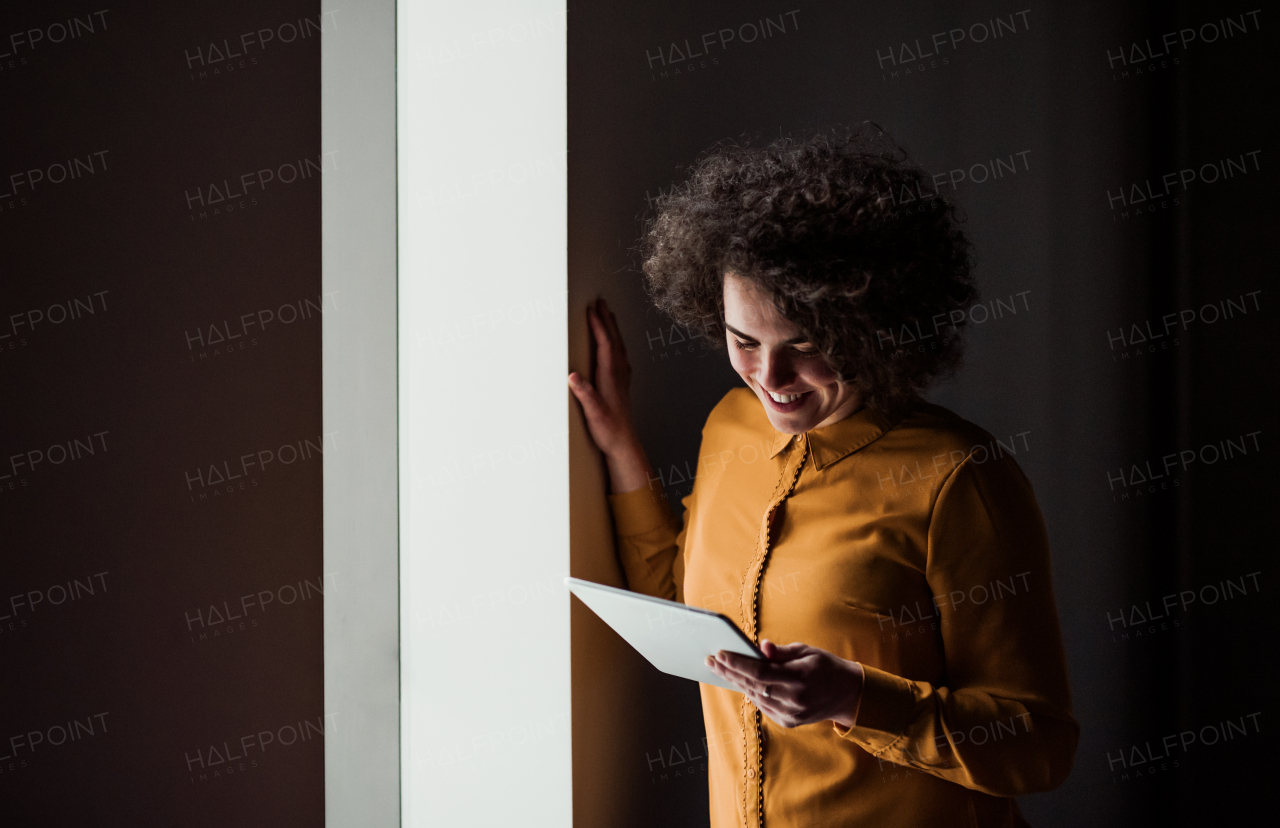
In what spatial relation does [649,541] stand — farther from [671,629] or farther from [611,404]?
[671,629]

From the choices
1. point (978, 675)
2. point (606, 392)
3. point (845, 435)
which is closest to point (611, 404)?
point (606, 392)

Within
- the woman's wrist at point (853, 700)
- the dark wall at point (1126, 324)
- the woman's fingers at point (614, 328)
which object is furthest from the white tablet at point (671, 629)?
the dark wall at point (1126, 324)

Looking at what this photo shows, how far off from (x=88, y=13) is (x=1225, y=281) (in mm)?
2319

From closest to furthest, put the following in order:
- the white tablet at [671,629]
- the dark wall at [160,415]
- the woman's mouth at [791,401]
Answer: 1. the white tablet at [671,629]
2. the woman's mouth at [791,401]
3. the dark wall at [160,415]

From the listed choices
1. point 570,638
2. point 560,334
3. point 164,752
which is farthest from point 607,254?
point 164,752

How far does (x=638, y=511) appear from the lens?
129 centimetres

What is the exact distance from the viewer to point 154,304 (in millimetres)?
1403

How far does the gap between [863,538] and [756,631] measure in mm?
186

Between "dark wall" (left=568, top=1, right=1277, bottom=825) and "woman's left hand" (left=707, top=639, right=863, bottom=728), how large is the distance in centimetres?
104

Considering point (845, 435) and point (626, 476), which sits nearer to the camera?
point (845, 435)

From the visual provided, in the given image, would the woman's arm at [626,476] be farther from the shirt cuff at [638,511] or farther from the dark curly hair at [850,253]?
the dark curly hair at [850,253]

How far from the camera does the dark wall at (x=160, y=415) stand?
1.33 meters

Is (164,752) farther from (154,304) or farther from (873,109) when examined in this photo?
(873,109)

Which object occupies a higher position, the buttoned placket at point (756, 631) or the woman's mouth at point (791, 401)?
the woman's mouth at point (791, 401)
